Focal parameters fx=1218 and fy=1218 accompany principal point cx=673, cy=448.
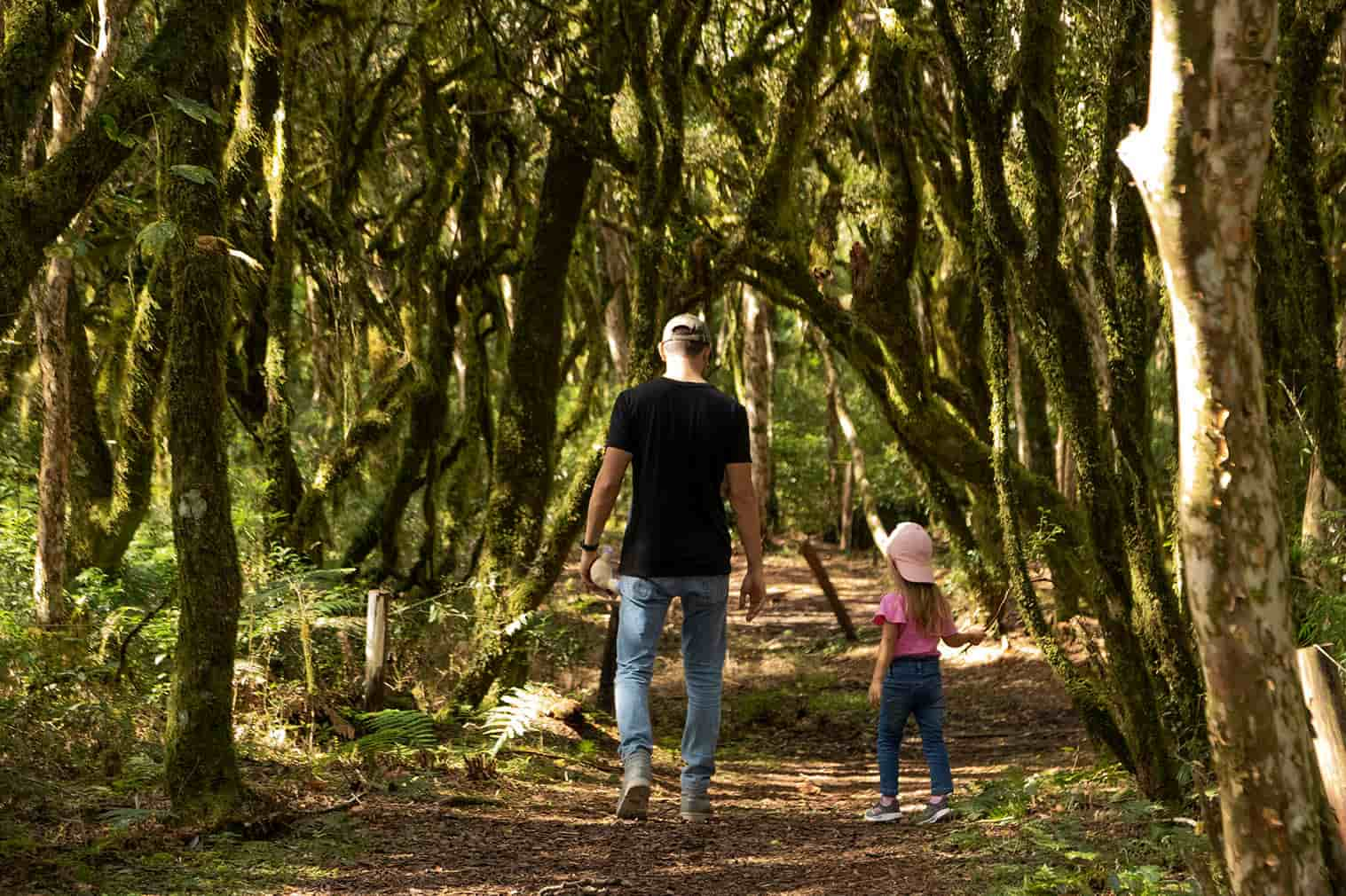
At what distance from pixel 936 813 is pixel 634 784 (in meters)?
1.65

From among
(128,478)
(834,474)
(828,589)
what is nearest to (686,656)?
(128,478)

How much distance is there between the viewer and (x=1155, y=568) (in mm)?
5414

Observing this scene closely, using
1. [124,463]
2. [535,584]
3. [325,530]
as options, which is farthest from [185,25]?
[325,530]

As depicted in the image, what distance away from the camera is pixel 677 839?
538 cm

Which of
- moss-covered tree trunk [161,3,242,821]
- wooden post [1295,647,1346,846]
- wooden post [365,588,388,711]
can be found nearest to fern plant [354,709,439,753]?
wooden post [365,588,388,711]

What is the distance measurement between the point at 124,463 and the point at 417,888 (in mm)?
5662

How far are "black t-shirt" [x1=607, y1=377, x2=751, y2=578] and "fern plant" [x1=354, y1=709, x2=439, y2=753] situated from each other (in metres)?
1.85

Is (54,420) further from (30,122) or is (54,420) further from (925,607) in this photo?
(925,607)

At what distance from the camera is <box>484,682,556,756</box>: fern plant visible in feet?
21.6

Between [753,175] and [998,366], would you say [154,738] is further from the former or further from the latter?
[753,175]

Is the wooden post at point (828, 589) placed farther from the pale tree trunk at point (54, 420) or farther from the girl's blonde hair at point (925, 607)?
the pale tree trunk at point (54, 420)

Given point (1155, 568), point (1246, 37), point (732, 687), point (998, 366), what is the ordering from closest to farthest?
1. point (1246, 37)
2. point (1155, 568)
3. point (998, 366)
4. point (732, 687)

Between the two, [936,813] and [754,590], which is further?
[936,813]

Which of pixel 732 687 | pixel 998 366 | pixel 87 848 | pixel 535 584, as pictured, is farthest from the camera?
pixel 732 687
